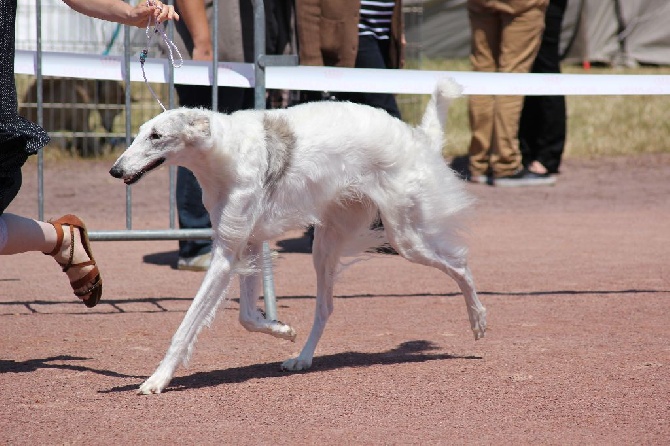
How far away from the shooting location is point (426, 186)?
4988 mm

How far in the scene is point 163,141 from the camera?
4371 millimetres

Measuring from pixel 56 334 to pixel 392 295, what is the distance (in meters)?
2.06

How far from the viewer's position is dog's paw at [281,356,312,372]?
493 cm

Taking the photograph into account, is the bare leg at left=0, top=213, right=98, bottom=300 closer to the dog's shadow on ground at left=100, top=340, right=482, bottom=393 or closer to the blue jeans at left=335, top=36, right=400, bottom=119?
the dog's shadow on ground at left=100, top=340, right=482, bottom=393

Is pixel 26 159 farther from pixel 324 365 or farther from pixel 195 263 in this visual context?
pixel 195 263

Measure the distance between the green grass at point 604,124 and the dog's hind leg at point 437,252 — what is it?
310 inches

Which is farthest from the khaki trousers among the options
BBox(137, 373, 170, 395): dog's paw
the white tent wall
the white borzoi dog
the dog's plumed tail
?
BBox(137, 373, 170, 395): dog's paw

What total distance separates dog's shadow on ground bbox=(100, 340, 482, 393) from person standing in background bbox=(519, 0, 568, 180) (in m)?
6.48

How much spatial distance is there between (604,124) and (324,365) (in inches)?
401

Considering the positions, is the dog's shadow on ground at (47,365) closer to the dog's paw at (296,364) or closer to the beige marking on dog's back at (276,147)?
the dog's paw at (296,364)

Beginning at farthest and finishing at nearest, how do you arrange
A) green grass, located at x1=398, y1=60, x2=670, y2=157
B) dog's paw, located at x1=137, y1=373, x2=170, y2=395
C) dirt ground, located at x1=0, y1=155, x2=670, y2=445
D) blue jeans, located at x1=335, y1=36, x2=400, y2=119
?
green grass, located at x1=398, y1=60, x2=670, y2=157 → blue jeans, located at x1=335, y1=36, x2=400, y2=119 → dog's paw, located at x1=137, y1=373, x2=170, y2=395 → dirt ground, located at x1=0, y1=155, x2=670, y2=445

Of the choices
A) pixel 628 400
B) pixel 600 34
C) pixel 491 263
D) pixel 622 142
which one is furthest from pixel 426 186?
pixel 600 34

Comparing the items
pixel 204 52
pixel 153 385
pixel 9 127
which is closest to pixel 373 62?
pixel 204 52

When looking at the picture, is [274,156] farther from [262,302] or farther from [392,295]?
[392,295]
